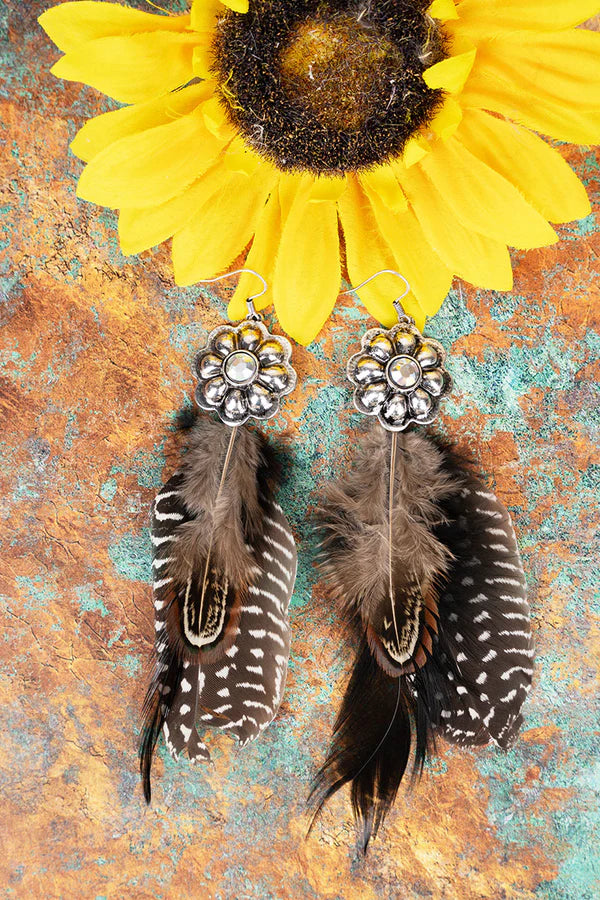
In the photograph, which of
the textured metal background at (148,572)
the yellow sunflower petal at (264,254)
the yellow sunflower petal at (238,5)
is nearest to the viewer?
the yellow sunflower petal at (238,5)

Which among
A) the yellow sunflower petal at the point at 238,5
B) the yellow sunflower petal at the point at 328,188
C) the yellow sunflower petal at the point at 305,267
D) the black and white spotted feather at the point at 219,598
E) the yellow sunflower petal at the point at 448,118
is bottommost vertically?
the black and white spotted feather at the point at 219,598

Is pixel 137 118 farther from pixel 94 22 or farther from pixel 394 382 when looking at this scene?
pixel 394 382

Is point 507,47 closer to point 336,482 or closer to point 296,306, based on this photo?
point 296,306

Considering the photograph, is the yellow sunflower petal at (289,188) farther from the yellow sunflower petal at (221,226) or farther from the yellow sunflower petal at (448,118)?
the yellow sunflower petal at (448,118)

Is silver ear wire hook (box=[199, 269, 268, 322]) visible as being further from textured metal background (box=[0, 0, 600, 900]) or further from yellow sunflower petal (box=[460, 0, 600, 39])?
yellow sunflower petal (box=[460, 0, 600, 39])

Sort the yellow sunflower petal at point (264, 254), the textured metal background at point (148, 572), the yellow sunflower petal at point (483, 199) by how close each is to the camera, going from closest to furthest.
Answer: the yellow sunflower petal at point (483, 199), the yellow sunflower petal at point (264, 254), the textured metal background at point (148, 572)

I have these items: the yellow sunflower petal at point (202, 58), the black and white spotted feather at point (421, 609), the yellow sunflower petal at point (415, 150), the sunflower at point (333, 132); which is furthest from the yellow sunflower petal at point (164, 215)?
the black and white spotted feather at point (421, 609)

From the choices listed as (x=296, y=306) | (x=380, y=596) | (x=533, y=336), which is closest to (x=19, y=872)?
(x=380, y=596)
